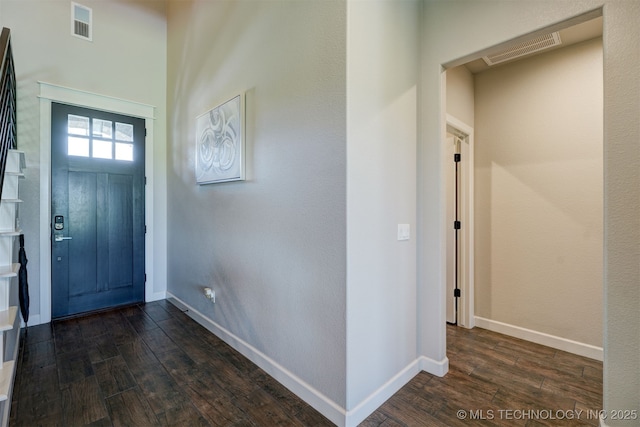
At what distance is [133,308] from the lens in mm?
3701

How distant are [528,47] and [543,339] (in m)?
2.65

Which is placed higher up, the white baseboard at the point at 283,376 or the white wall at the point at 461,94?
the white wall at the point at 461,94

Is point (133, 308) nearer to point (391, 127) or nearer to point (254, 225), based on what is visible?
point (254, 225)

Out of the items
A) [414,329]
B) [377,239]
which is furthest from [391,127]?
[414,329]

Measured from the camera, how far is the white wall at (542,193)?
103 inches

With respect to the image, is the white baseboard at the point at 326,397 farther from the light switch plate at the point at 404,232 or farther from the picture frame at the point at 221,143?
the picture frame at the point at 221,143

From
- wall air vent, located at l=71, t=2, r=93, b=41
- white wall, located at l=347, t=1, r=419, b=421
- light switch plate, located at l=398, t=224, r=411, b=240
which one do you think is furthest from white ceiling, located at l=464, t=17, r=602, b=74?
wall air vent, located at l=71, t=2, r=93, b=41

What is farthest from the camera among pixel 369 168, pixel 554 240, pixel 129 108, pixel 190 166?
pixel 129 108

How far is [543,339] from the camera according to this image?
2832mm

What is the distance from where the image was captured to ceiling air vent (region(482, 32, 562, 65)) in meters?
2.45

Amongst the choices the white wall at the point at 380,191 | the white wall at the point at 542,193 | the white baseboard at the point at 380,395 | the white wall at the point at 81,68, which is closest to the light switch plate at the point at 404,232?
the white wall at the point at 380,191

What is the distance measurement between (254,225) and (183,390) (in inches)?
49.9

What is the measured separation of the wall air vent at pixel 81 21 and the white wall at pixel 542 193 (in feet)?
14.7

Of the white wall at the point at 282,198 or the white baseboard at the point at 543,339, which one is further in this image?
the white baseboard at the point at 543,339
